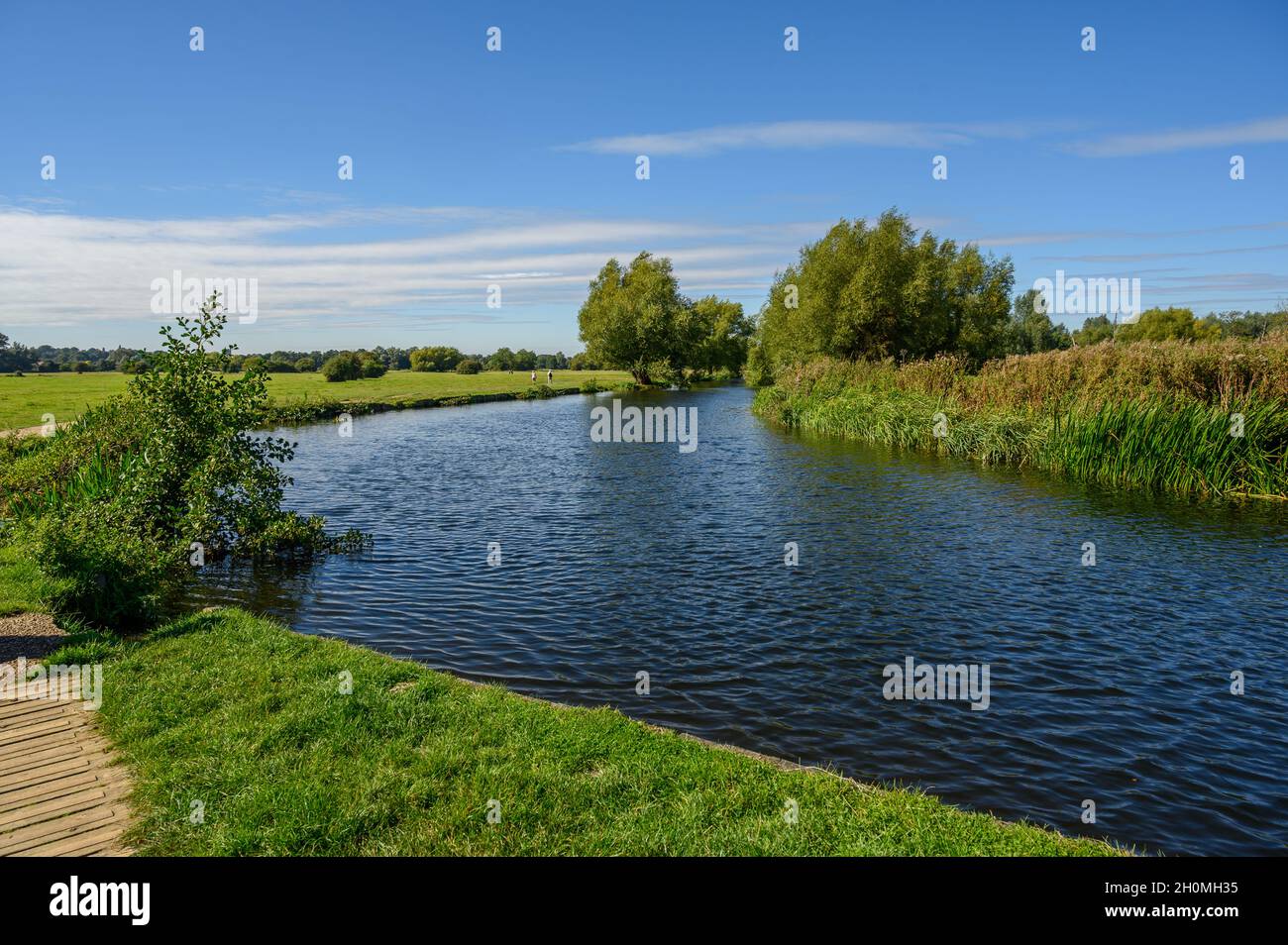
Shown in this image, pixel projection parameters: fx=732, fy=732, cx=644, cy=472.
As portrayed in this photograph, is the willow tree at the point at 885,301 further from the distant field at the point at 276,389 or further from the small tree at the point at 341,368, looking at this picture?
→ the small tree at the point at 341,368

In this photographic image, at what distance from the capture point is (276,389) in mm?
68000

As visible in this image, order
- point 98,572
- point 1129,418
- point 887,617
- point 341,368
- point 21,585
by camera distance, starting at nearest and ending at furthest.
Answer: point 98,572 → point 21,585 → point 887,617 → point 1129,418 → point 341,368

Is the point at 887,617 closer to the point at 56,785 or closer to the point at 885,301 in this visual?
the point at 56,785

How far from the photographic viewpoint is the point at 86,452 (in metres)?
19.2

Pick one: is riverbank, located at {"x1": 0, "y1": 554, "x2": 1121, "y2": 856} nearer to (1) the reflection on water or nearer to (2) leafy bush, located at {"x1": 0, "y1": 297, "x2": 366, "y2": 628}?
(1) the reflection on water

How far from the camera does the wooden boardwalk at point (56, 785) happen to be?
6.20 metres

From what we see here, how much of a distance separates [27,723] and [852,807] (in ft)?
30.0

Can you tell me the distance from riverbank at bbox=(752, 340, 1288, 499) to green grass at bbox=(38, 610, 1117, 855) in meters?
22.7

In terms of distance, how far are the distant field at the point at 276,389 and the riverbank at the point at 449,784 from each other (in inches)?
774

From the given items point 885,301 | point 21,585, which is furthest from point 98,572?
point 885,301

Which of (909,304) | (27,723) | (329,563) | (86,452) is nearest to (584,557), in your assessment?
(329,563)

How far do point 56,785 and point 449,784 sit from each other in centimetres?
380

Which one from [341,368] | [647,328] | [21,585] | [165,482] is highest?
[647,328]
